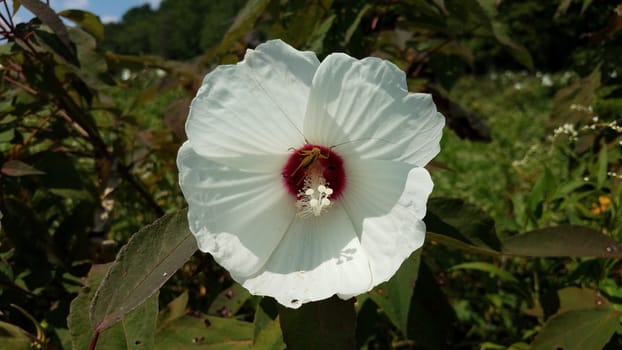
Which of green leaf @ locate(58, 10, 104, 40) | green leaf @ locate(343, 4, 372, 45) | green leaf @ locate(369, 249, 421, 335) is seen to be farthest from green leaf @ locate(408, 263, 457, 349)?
green leaf @ locate(58, 10, 104, 40)

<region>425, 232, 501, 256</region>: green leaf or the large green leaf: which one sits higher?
<region>425, 232, 501, 256</region>: green leaf

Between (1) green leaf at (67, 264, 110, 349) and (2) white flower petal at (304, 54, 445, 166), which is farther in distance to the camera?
(1) green leaf at (67, 264, 110, 349)

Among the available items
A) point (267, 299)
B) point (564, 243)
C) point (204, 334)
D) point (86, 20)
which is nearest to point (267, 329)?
point (267, 299)

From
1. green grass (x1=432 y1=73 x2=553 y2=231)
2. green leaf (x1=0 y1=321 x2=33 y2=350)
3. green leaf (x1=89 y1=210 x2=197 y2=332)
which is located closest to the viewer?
green leaf (x1=89 y1=210 x2=197 y2=332)

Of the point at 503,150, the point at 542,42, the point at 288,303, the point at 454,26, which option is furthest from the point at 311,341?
the point at 542,42

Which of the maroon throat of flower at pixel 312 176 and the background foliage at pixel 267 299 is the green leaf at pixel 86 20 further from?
the maroon throat of flower at pixel 312 176

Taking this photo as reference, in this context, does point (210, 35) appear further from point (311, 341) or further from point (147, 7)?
point (147, 7)

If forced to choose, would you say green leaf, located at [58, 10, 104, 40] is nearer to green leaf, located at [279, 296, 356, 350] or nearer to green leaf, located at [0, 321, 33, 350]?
green leaf, located at [0, 321, 33, 350]

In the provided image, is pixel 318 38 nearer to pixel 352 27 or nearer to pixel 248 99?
pixel 352 27
